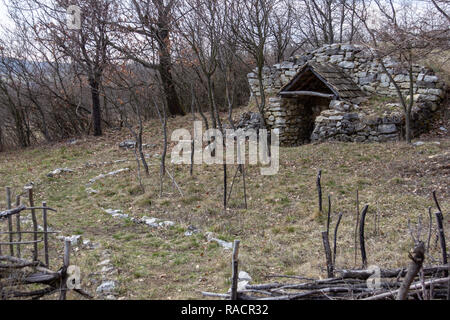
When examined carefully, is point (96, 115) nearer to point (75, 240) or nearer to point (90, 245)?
point (75, 240)

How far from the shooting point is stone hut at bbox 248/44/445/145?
10.9m

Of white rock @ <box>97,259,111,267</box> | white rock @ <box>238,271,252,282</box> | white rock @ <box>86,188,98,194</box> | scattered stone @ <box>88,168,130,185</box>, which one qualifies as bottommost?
white rock @ <box>238,271,252,282</box>

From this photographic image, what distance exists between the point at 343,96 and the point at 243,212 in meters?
6.38

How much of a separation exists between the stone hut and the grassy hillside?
0.81 meters

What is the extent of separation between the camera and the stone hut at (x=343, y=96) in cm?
1085

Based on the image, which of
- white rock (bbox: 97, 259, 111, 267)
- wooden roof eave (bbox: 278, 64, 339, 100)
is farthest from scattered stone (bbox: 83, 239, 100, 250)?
wooden roof eave (bbox: 278, 64, 339, 100)

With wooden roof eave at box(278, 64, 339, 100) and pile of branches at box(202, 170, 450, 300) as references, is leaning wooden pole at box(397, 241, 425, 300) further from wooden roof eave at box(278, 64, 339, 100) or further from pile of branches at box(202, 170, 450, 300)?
wooden roof eave at box(278, 64, 339, 100)

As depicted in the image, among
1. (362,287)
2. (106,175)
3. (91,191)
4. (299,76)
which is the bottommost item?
(362,287)

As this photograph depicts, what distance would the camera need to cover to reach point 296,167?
9.23 meters

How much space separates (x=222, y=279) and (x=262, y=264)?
65cm

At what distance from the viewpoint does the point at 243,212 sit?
22.5ft

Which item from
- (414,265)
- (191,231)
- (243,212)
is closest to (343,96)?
(243,212)
